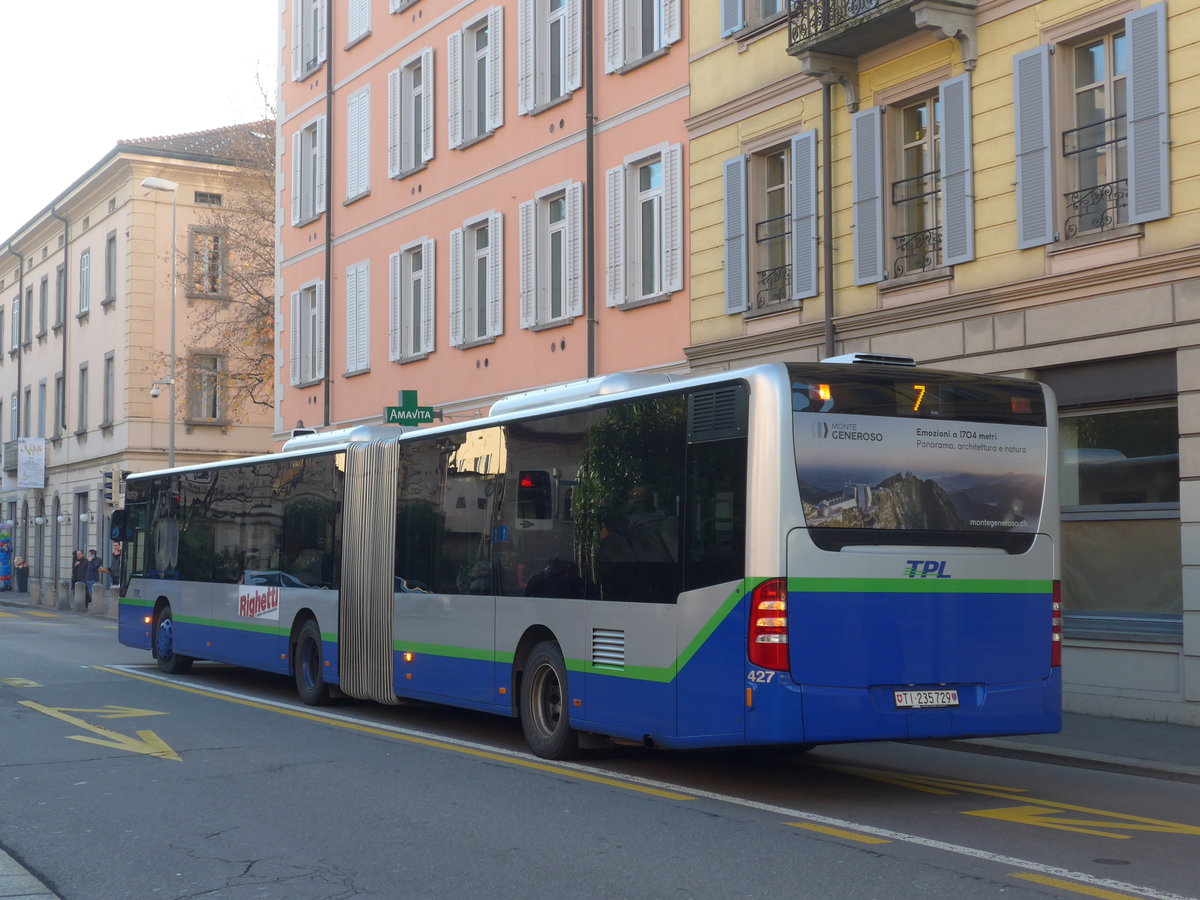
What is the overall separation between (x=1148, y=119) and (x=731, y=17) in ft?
24.1

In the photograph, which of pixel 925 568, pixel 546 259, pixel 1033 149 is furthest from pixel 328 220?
pixel 925 568

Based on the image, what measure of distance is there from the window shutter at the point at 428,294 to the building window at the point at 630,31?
21.2 feet

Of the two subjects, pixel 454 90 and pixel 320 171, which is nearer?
pixel 454 90

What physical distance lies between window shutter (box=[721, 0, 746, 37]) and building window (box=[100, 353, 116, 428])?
37483mm

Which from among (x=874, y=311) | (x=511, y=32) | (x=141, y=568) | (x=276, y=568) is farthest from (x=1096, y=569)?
(x=511, y=32)

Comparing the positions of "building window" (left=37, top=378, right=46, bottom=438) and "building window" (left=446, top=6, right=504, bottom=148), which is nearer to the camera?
"building window" (left=446, top=6, right=504, bottom=148)

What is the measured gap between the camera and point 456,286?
2806cm

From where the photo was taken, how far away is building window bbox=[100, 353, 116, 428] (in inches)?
2127

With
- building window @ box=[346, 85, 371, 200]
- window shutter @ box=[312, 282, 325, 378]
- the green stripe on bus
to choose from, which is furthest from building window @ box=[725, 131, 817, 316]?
window shutter @ box=[312, 282, 325, 378]

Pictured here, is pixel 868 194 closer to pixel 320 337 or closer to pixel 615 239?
pixel 615 239

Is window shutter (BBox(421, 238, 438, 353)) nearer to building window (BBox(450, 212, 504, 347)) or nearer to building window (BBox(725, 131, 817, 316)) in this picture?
building window (BBox(450, 212, 504, 347))

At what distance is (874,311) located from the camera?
18.4 metres

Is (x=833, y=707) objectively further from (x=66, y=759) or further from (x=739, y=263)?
(x=739, y=263)

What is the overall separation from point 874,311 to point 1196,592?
17.1 ft
